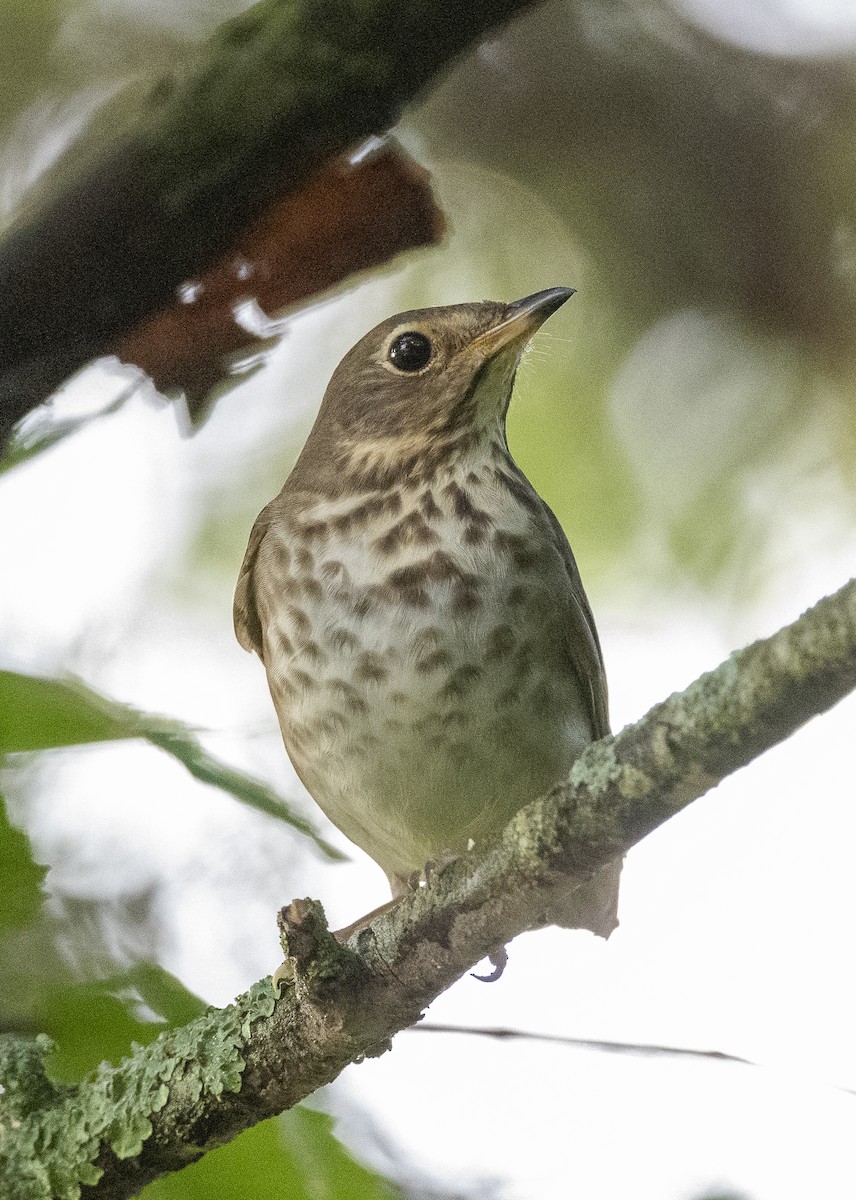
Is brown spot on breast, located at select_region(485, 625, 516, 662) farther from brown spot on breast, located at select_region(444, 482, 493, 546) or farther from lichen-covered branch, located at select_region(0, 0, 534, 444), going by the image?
lichen-covered branch, located at select_region(0, 0, 534, 444)

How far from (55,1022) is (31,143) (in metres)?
1.76

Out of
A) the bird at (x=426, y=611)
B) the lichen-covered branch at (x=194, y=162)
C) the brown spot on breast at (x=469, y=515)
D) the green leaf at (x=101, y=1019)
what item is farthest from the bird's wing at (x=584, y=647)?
the lichen-covered branch at (x=194, y=162)

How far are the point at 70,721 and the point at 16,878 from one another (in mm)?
356

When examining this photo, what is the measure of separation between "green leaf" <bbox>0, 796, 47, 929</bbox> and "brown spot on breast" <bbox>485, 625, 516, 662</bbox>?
1.04 m

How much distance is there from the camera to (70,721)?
104 inches

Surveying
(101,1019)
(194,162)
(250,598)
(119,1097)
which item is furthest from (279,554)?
(194,162)

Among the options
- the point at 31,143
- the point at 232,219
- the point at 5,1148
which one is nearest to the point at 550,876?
the point at 232,219

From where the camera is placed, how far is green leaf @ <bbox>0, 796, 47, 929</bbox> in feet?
8.89

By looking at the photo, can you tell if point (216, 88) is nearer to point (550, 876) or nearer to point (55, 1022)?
point (550, 876)

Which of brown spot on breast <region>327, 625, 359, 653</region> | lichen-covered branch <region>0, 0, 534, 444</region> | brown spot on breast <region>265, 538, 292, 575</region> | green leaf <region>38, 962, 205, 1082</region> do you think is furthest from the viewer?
brown spot on breast <region>265, 538, 292, 575</region>

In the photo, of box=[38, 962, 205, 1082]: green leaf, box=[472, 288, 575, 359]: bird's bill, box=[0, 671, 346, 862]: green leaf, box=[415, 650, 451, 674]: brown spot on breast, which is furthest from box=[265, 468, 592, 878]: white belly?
box=[38, 962, 205, 1082]: green leaf

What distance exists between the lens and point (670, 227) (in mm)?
3465

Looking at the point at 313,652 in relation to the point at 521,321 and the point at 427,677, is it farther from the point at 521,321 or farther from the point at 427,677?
the point at 521,321

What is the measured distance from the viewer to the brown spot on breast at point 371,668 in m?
3.18
